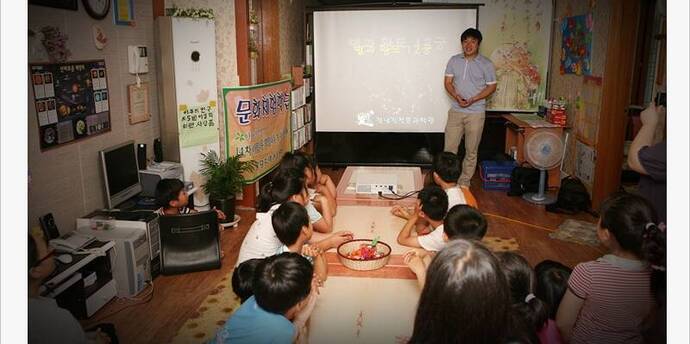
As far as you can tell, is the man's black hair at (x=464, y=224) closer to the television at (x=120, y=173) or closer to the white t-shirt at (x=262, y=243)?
the white t-shirt at (x=262, y=243)

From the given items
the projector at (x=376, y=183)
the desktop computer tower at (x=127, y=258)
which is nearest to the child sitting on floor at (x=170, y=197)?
the desktop computer tower at (x=127, y=258)

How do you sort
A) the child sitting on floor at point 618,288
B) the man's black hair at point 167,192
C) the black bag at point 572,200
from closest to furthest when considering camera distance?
the child sitting on floor at point 618,288, the man's black hair at point 167,192, the black bag at point 572,200

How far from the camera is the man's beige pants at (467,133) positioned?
565 centimetres

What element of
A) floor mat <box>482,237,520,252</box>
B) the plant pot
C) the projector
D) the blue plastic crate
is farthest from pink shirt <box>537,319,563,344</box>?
the blue plastic crate

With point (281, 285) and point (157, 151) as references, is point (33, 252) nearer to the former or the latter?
point (281, 285)

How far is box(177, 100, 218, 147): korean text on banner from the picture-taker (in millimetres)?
4586

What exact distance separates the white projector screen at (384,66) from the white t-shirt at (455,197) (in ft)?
10.9

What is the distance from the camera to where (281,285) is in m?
1.80

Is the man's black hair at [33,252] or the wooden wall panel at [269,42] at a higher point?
the wooden wall panel at [269,42]

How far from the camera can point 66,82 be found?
3.53 meters

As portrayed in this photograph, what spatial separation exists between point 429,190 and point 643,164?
0.92 metres

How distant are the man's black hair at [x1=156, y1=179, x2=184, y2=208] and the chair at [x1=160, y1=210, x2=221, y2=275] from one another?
0.72 feet

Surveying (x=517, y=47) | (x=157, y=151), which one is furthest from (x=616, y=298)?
(x=517, y=47)

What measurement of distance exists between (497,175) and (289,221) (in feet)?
12.4
